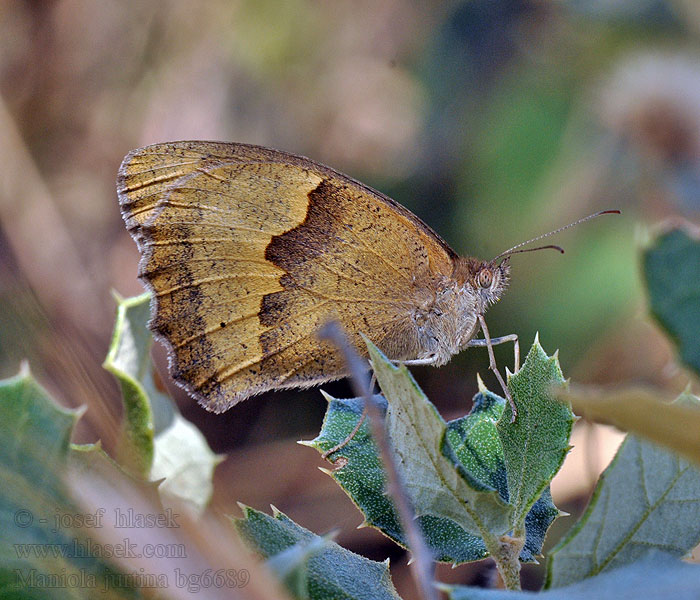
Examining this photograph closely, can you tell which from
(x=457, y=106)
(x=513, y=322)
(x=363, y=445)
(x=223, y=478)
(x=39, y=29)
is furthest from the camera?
(x=457, y=106)

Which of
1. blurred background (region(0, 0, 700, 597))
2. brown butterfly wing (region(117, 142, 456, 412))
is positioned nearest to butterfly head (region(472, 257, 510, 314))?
brown butterfly wing (region(117, 142, 456, 412))

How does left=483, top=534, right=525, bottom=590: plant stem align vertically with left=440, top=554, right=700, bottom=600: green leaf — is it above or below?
below

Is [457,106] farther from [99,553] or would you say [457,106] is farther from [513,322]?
[99,553]

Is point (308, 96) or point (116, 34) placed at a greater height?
point (116, 34)

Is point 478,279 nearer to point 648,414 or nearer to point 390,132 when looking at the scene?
point 648,414

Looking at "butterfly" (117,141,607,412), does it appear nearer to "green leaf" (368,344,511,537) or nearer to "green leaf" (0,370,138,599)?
"green leaf" (368,344,511,537)

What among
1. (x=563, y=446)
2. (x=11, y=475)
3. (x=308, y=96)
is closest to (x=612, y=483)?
(x=563, y=446)
